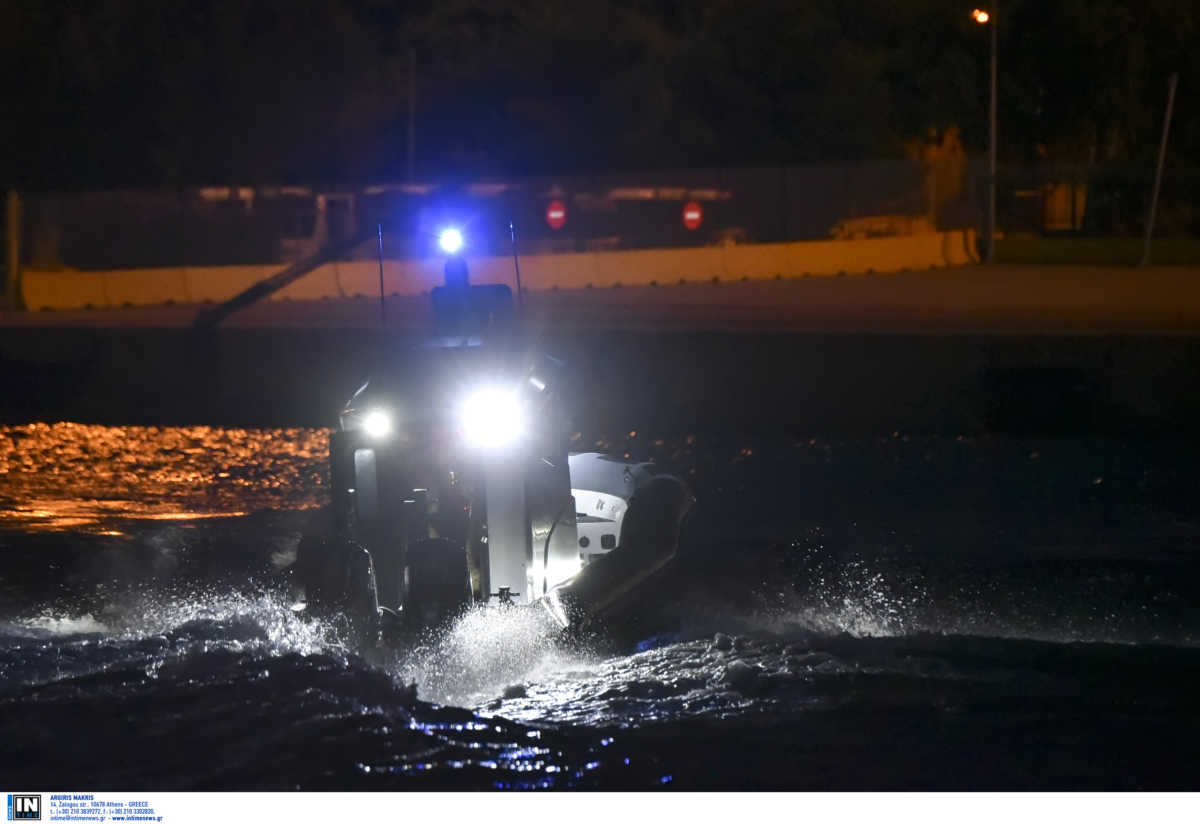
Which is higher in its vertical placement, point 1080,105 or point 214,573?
point 1080,105

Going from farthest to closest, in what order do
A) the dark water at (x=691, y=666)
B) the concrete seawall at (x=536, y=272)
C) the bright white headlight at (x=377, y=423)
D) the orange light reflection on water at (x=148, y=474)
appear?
1. the concrete seawall at (x=536, y=272)
2. the orange light reflection on water at (x=148, y=474)
3. the bright white headlight at (x=377, y=423)
4. the dark water at (x=691, y=666)

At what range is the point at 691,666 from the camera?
9.30 meters

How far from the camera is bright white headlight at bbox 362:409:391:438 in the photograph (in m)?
8.42

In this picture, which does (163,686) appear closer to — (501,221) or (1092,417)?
(1092,417)

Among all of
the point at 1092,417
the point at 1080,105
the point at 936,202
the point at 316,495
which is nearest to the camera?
the point at 316,495
